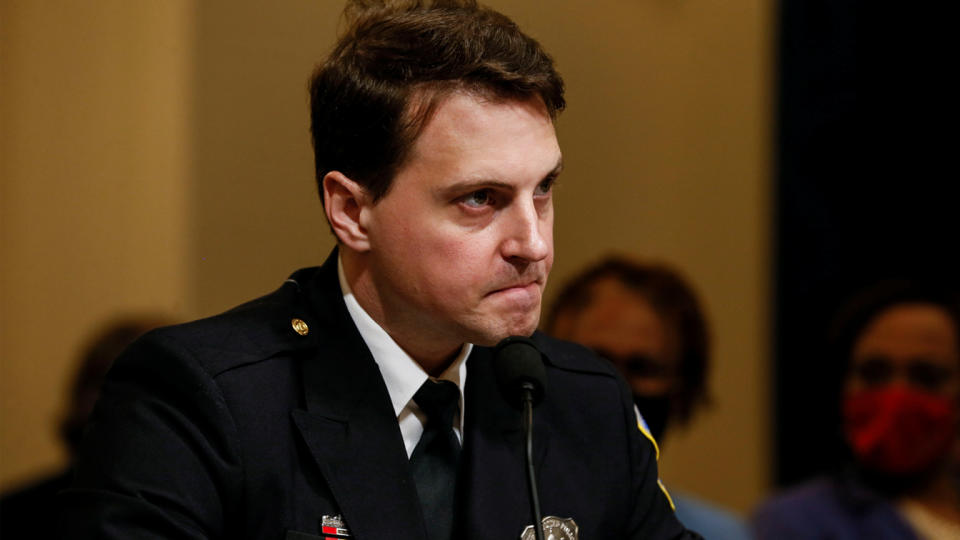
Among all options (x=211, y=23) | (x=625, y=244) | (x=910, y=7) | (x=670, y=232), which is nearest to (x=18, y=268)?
(x=211, y=23)

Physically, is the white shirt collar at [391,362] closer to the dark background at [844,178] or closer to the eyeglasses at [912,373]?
the eyeglasses at [912,373]

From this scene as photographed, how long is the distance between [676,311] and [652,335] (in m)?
0.10

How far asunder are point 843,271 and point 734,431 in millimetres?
663

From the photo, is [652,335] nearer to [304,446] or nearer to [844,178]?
[304,446]

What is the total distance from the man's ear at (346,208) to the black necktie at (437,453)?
206mm

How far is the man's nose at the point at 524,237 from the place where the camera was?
1441 mm

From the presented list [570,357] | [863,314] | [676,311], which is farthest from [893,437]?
[570,357]

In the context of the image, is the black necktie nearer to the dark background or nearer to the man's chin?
the man's chin

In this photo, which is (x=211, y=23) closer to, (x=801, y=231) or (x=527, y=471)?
(x=527, y=471)

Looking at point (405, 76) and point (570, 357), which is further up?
point (405, 76)

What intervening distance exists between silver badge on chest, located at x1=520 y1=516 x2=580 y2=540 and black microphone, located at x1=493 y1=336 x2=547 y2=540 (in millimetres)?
113

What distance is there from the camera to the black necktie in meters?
1.53

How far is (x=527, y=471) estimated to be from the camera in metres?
1.40

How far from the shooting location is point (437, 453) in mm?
1571
